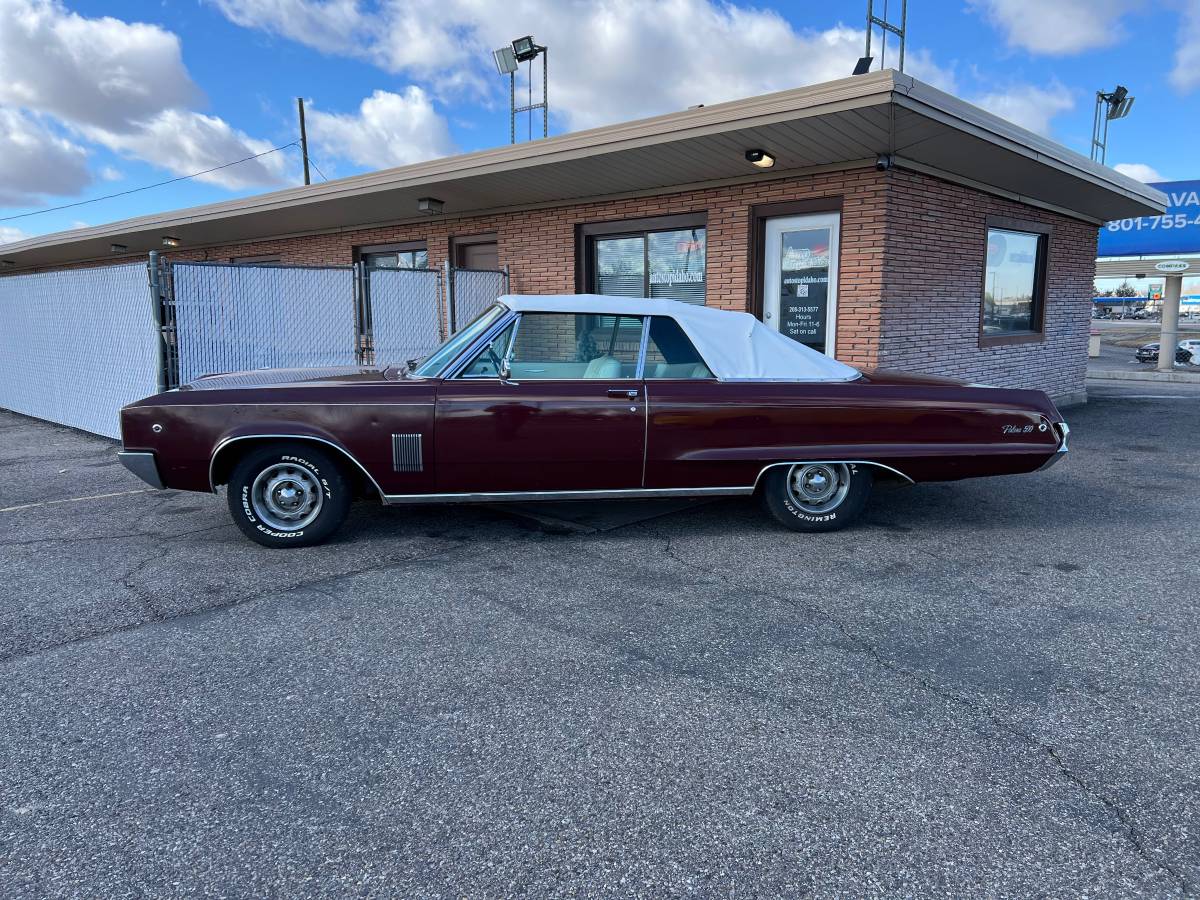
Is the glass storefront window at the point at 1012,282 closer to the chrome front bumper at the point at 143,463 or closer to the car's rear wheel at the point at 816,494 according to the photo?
the car's rear wheel at the point at 816,494

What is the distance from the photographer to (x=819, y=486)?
5.46 metres

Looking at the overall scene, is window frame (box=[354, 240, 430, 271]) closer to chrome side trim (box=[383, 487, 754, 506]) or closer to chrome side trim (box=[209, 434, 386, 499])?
chrome side trim (box=[209, 434, 386, 499])

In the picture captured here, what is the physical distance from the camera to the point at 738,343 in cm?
545

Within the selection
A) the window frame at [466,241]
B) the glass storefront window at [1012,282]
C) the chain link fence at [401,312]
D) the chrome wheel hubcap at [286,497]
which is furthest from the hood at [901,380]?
the window frame at [466,241]

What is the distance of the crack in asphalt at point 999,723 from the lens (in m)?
2.25

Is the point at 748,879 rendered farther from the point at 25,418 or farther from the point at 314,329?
the point at 25,418

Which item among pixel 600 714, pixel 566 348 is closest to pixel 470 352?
pixel 566 348

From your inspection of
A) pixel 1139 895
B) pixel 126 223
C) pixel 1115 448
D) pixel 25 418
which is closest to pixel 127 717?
pixel 1139 895

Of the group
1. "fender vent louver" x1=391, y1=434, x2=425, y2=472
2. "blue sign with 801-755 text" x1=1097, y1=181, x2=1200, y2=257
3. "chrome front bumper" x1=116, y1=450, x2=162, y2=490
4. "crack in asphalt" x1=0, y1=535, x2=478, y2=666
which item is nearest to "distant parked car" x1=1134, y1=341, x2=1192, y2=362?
"blue sign with 801-755 text" x1=1097, y1=181, x2=1200, y2=257

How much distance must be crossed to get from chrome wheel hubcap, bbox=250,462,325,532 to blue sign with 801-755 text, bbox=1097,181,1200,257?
65.9 feet

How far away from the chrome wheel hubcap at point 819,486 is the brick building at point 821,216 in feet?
10.0

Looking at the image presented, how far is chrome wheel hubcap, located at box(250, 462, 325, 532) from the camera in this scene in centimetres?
502

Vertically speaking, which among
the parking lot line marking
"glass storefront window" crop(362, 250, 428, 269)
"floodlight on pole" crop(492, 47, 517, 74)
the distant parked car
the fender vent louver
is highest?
"floodlight on pole" crop(492, 47, 517, 74)

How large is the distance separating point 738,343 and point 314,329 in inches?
234
